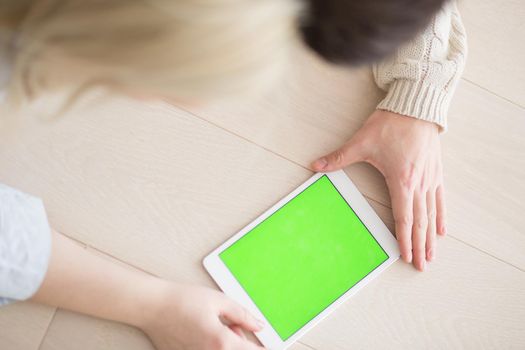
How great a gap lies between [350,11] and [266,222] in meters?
0.43

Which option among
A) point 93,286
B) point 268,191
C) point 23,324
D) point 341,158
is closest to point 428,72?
point 341,158

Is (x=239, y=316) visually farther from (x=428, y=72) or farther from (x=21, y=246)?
(x=428, y=72)

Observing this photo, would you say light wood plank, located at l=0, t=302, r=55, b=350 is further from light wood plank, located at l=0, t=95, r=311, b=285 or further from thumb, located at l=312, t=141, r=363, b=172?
thumb, located at l=312, t=141, r=363, b=172

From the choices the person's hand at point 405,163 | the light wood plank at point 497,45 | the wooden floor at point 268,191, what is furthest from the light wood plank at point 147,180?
the light wood plank at point 497,45

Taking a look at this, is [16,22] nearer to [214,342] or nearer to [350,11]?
[350,11]

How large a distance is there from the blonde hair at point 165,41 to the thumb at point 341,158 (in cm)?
38

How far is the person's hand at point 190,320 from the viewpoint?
0.65 meters

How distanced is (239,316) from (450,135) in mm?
414

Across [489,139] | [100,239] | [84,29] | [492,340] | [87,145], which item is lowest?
[492,340]

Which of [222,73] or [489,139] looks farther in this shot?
Answer: [489,139]

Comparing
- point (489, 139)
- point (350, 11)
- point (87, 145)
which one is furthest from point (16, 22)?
point (489, 139)

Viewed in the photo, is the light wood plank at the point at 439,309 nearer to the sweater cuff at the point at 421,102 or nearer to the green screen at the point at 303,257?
the green screen at the point at 303,257

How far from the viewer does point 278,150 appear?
2.38 ft

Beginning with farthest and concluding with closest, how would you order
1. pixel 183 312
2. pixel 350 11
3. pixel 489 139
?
pixel 489 139 < pixel 183 312 < pixel 350 11
